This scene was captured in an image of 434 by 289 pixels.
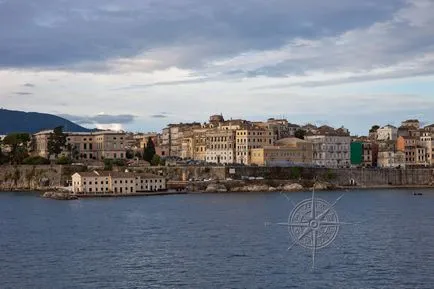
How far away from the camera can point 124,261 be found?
24344 mm

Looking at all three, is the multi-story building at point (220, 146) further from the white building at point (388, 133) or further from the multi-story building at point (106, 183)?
the white building at point (388, 133)

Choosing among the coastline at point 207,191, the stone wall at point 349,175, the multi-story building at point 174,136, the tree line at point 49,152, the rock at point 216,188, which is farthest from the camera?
the multi-story building at point 174,136

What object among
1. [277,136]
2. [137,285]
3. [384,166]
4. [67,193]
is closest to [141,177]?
[67,193]

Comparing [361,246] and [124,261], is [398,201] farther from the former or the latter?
[124,261]

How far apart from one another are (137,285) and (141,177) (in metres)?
42.5

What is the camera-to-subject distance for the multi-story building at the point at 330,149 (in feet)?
270

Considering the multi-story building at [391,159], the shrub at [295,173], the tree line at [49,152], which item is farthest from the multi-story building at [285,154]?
the multi-story building at [391,159]

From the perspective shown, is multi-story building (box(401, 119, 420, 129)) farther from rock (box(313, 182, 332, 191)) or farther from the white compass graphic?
the white compass graphic

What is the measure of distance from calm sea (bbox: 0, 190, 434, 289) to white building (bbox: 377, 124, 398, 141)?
5250 centimetres

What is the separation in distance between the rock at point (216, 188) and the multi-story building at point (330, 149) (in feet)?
54.2

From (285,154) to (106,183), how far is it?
22.8 metres

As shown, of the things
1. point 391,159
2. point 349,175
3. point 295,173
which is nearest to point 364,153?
point 391,159

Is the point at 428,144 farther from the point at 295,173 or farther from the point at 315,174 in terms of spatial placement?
the point at 295,173

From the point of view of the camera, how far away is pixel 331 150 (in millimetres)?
83375
